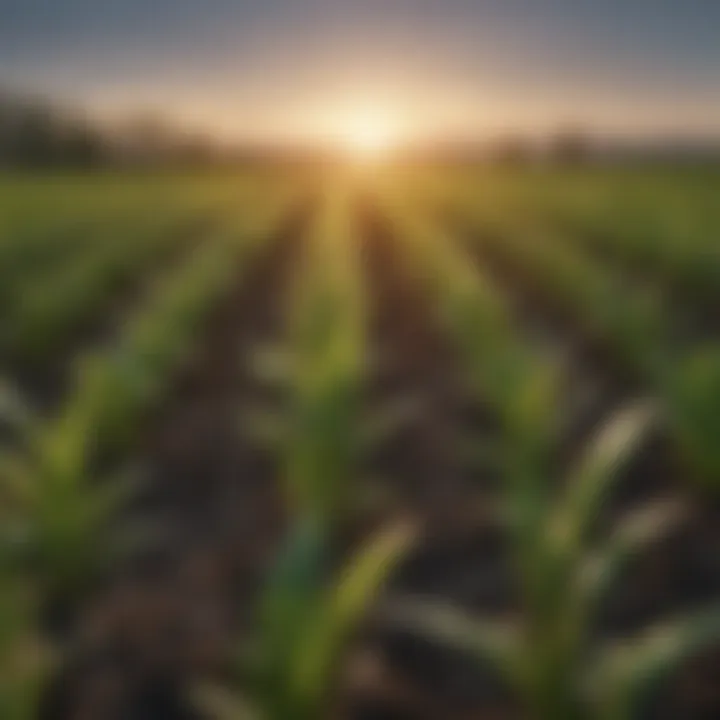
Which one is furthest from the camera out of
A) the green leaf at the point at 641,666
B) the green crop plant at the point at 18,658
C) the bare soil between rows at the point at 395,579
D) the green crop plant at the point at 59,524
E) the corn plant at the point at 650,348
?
the corn plant at the point at 650,348

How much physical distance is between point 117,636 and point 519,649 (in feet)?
3.35

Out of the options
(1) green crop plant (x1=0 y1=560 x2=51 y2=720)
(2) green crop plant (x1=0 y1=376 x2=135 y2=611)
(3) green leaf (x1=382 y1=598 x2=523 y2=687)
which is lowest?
(1) green crop plant (x1=0 y1=560 x2=51 y2=720)

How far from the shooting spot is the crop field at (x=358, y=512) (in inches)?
89.0

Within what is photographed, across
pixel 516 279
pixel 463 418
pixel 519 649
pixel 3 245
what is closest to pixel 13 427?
pixel 463 418

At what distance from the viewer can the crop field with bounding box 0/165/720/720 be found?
7.41ft

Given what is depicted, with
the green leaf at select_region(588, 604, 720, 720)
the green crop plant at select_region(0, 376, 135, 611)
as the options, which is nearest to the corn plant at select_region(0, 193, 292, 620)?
the green crop plant at select_region(0, 376, 135, 611)

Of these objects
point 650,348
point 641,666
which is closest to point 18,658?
point 641,666

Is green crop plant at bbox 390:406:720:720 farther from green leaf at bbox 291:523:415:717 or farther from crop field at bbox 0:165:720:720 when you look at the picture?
green leaf at bbox 291:523:415:717

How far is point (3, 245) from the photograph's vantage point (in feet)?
35.5

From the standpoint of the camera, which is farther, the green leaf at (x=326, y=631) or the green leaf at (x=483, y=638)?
the green leaf at (x=483, y=638)

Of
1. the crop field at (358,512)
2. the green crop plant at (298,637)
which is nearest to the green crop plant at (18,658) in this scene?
the crop field at (358,512)

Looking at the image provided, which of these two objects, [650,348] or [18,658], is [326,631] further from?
[650,348]

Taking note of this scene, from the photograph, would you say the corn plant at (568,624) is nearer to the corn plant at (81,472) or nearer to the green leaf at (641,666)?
the green leaf at (641,666)

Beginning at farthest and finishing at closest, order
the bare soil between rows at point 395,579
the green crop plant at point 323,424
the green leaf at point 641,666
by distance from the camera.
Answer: the green crop plant at point 323,424 < the bare soil between rows at point 395,579 < the green leaf at point 641,666
